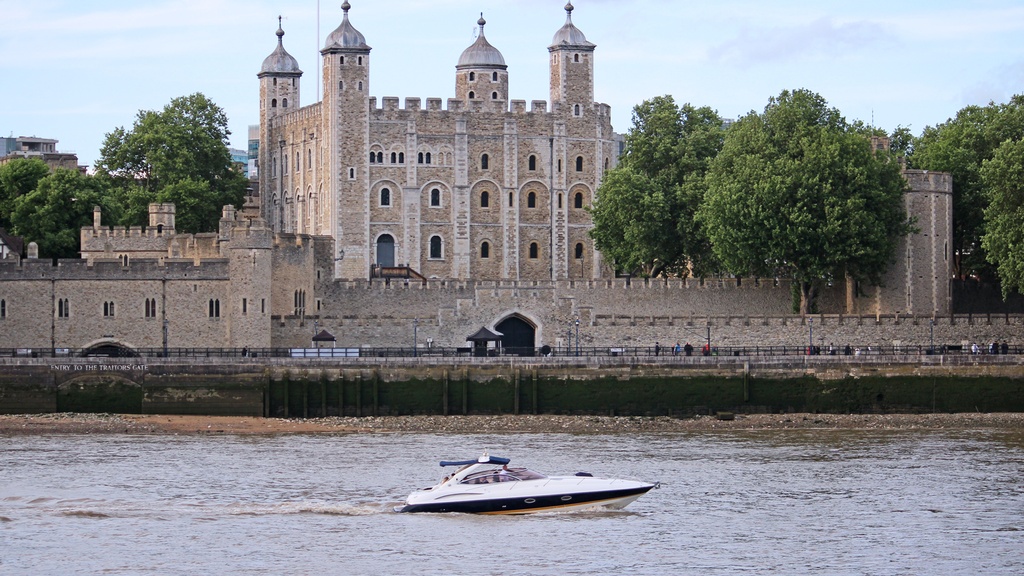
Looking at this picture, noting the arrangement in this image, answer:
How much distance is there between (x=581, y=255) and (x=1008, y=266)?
1059 inches

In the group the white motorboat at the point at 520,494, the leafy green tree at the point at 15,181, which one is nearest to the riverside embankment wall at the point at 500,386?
the white motorboat at the point at 520,494

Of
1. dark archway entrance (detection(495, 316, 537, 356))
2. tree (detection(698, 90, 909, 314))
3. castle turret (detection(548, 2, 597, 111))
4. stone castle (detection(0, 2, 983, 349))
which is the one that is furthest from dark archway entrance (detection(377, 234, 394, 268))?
tree (detection(698, 90, 909, 314))

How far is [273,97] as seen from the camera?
352 feet

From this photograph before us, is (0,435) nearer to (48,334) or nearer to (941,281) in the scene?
(48,334)

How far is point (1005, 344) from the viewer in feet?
243

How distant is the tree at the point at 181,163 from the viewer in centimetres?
9756

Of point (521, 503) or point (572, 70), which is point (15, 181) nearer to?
point (572, 70)

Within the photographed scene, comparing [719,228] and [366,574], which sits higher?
[719,228]

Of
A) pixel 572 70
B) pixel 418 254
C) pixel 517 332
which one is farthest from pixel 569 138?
pixel 517 332

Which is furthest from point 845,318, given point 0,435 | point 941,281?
point 0,435

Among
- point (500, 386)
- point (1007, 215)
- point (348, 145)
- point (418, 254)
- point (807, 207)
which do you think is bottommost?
point (500, 386)

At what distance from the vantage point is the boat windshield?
166 ft

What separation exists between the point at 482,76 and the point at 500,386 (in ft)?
118

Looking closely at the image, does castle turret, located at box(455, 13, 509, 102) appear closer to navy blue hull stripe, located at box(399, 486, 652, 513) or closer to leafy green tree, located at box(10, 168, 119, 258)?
leafy green tree, located at box(10, 168, 119, 258)
